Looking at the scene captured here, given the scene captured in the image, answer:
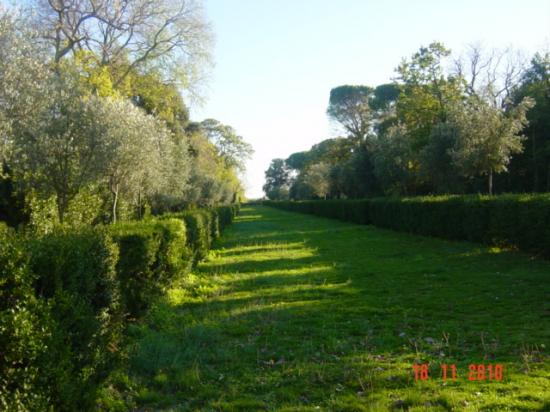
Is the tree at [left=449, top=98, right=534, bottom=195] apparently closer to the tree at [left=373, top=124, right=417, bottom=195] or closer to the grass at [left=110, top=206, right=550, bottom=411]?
the tree at [left=373, top=124, right=417, bottom=195]

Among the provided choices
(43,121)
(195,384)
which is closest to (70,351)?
(195,384)

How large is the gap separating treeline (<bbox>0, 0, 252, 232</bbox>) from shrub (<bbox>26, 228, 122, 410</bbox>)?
7.79m

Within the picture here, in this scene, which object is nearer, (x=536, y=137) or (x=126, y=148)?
(x=126, y=148)

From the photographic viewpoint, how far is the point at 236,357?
18.6 feet

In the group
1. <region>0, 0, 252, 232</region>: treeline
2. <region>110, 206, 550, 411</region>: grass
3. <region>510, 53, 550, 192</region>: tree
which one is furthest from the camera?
<region>510, 53, 550, 192</region>: tree

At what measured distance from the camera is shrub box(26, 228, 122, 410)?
11.1 ft

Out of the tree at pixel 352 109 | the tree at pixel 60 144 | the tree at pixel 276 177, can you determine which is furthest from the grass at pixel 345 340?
the tree at pixel 276 177

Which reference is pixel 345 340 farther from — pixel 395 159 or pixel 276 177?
pixel 276 177

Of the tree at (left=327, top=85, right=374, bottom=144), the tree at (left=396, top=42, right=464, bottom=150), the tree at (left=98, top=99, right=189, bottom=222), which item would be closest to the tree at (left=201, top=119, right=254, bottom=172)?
the tree at (left=327, top=85, right=374, bottom=144)

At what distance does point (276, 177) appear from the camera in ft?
485

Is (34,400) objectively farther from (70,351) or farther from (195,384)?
(195,384)
